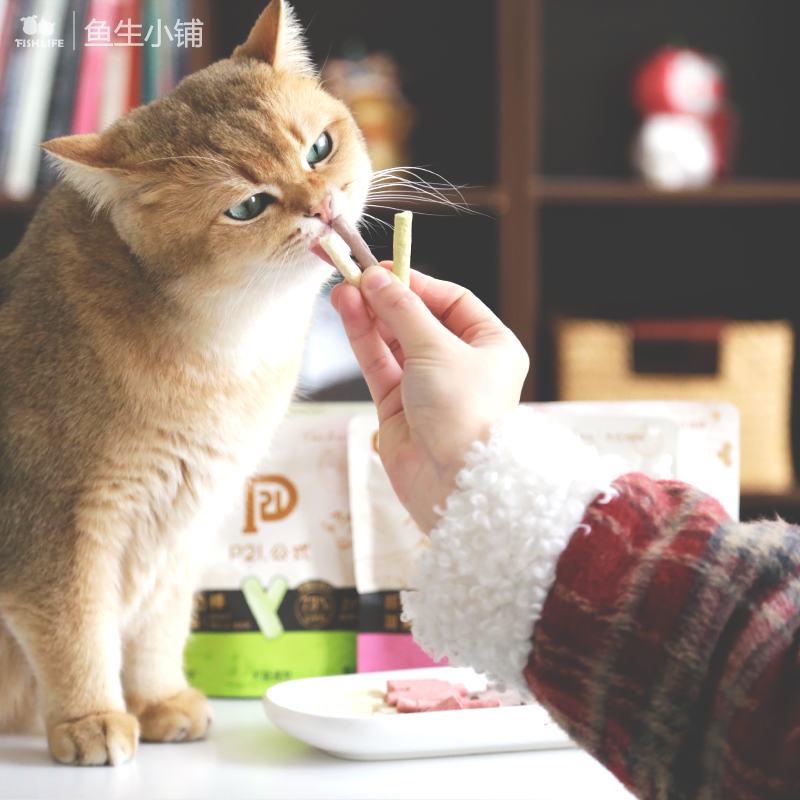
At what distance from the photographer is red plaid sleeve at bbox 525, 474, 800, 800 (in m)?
0.49

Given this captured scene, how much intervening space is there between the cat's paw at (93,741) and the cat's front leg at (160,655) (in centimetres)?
10

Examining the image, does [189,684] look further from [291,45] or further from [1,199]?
[1,199]

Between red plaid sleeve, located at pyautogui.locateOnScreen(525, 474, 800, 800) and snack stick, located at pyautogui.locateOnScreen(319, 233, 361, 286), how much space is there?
0.29 m

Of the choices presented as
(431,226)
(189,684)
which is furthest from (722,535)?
(431,226)

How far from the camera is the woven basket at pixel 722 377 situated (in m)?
1.74

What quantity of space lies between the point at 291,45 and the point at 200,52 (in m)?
0.74

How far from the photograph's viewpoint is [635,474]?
59cm

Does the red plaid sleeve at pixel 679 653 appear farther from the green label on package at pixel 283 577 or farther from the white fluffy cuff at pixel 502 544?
the green label on package at pixel 283 577

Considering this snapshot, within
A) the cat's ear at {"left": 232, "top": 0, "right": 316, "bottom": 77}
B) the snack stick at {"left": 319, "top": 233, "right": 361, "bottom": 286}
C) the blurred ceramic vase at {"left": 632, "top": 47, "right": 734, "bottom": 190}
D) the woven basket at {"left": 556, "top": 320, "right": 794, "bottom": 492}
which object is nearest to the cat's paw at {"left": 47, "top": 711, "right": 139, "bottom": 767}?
the snack stick at {"left": 319, "top": 233, "right": 361, "bottom": 286}

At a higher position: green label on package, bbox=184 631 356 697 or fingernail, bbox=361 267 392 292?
fingernail, bbox=361 267 392 292

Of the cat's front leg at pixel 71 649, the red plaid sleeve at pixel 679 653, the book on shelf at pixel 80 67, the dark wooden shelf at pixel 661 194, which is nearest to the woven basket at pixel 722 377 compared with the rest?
the dark wooden shelf at pixel 661 194

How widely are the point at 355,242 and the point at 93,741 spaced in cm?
53

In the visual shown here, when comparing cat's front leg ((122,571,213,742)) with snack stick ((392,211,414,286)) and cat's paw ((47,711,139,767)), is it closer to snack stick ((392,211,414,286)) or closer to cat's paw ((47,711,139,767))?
cat's paw ((47,711,139,767))

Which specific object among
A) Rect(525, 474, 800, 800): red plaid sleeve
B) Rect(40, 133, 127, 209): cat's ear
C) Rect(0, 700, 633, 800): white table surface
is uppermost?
Rect(40, 133, 127, 209): cat's ear
